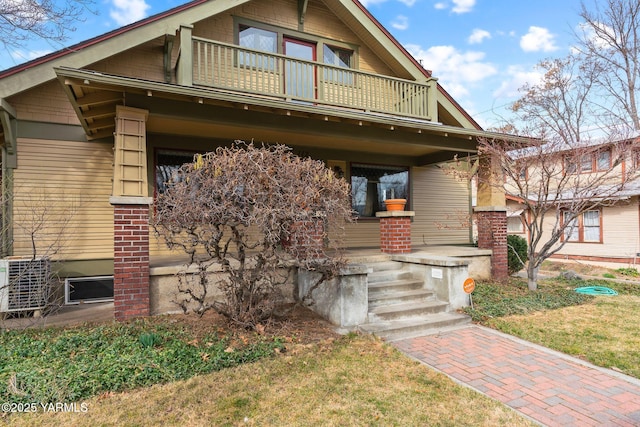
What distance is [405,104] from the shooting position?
8844mm

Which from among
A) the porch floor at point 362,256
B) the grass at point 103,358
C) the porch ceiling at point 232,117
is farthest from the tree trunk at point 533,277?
the grass at point 103,358

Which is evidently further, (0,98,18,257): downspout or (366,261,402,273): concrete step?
(366,261,402,273): concrete step

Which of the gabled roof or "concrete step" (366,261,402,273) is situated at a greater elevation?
the gabled roof

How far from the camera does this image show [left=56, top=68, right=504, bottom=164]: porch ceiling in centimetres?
512

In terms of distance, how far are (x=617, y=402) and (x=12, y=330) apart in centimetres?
663

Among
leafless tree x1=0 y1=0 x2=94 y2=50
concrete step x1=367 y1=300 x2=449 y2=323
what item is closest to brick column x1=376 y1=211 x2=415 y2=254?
concrete step x1=367 y1=300 x2=449 y2=323

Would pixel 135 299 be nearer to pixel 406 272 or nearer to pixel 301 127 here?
pixel 301 127

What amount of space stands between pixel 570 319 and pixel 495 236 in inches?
109

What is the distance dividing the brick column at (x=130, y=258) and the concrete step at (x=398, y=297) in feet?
10.8

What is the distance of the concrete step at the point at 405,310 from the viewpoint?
513 centimetres

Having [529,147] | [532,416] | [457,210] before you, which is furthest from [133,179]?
[457,210]

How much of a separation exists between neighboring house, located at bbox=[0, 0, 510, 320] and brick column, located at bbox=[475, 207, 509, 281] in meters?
1.53

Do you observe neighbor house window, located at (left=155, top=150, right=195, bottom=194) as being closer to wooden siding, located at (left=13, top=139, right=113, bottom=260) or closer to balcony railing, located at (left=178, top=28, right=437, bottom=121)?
wooden siding, located at (left=13, top=139, right=113, bottom=260)

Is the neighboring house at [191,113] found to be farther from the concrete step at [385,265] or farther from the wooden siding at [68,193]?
the concrete step at [385,265]
